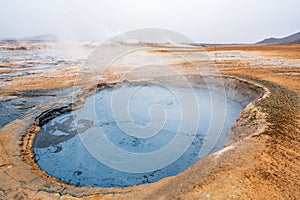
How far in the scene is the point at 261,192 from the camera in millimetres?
3188

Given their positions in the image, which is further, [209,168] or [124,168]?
[124,168]

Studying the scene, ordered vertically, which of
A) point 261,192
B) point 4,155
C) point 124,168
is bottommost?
point 124,168

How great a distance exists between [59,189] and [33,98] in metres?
7.84

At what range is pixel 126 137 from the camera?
7.29 meters

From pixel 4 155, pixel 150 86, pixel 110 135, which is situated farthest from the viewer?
pixel 150 86

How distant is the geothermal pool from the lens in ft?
17.8

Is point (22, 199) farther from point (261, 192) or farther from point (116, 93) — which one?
point (116, 93)

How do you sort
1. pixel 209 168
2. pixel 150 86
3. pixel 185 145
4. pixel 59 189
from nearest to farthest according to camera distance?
pixel 209 168 → pixel 59 189 → pixel 185 145 → pixel 150 86

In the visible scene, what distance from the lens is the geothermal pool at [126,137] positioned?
5.42 m

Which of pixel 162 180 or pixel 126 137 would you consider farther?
pixel 126 137

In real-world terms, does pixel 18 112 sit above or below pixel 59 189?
above

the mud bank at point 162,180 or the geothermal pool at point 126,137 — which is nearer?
the mud bank at point 162,180

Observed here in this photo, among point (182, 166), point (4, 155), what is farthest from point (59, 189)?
point (182, 166)

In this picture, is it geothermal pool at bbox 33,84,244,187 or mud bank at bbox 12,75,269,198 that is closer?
mud bank at bbox 12,75,269,198
